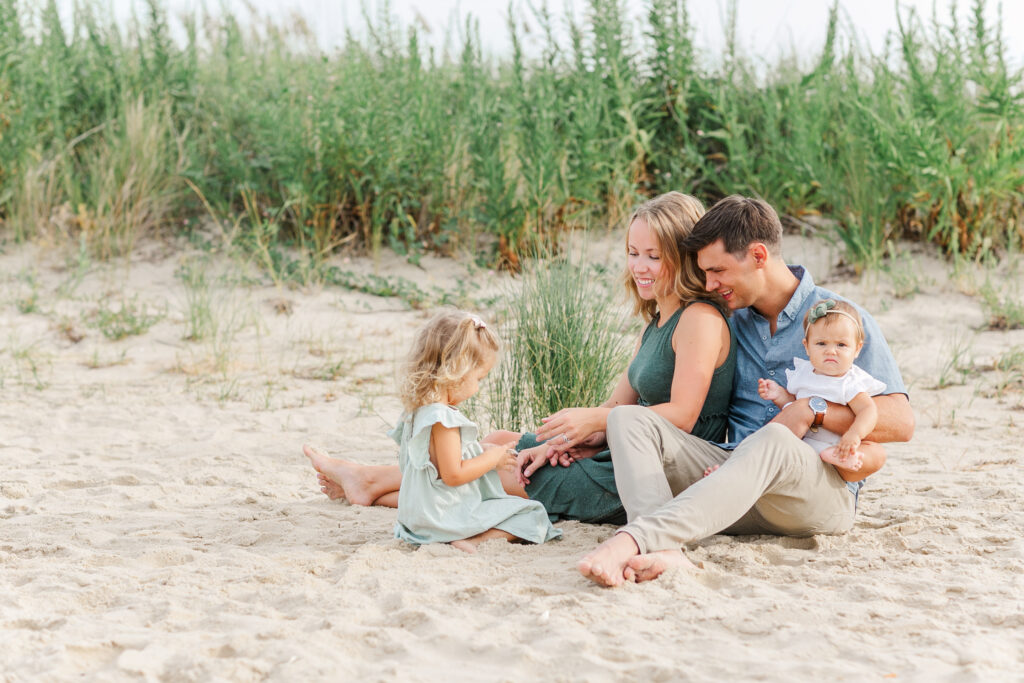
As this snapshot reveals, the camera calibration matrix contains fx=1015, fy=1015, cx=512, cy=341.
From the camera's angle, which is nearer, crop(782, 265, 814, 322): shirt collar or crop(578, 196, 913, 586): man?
crop(578, 196, 913, 586): man

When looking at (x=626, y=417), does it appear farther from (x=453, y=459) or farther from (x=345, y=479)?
(x=345, y=479)

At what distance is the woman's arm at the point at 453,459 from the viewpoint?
3.18 meters

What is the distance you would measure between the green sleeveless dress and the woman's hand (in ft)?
0.53

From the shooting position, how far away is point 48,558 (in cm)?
321

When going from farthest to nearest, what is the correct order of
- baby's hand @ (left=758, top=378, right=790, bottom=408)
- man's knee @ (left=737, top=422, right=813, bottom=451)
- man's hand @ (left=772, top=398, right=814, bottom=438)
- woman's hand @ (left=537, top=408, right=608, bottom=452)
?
woman's hand @ (left=537, top=408, right=608, bottom=452)
baby's hand @ (left=758, top=378, right=790, bottom=408)
man's hand @ (left=772, top=398, right=814, bottom=438)
man's knee @ (left=737, top=422, right=813, bottom=451)

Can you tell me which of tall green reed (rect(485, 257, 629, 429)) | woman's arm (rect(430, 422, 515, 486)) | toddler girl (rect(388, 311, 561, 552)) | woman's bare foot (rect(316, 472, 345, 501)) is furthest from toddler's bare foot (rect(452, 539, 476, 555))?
tall green reed (rect(485, 257, 629, 429))

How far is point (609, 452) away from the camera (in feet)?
11.4

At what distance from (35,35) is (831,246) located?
6.31 m

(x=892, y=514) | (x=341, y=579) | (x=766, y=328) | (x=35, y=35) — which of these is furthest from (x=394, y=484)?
(x=35, y=35)

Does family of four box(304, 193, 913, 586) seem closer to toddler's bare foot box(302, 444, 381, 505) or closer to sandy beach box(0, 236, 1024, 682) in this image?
sandy beach box(0, 236, 1024, 682)

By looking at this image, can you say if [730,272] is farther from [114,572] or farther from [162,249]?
[162,249]

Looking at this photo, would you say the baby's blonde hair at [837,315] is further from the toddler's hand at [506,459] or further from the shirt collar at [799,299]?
the toddler's hand at [506,459]

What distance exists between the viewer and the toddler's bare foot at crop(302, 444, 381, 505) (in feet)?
12.8

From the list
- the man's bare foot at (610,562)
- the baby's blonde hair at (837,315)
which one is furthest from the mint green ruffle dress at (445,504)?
the baby's blonde hair at (837,315)
